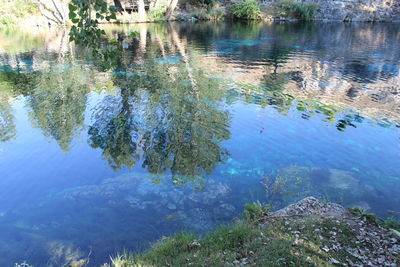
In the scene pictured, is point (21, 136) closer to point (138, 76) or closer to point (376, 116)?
point (138, 76)

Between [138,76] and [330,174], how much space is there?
18.0m

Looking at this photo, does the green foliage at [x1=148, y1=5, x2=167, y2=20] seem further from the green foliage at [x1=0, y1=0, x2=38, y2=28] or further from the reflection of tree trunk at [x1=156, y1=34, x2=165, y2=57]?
the green foliage at [x1=0, y1=0, x2=38, y2=28]

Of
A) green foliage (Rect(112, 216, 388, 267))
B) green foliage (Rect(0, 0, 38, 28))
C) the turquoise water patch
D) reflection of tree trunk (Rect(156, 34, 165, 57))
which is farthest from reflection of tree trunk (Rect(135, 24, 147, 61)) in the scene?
green foliage (Rect(112, 216, 388, 267))

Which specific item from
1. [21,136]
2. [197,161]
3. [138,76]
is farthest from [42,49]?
[197,161]

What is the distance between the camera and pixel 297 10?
6869cm

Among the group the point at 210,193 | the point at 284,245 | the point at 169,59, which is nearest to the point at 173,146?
the point at 210,193

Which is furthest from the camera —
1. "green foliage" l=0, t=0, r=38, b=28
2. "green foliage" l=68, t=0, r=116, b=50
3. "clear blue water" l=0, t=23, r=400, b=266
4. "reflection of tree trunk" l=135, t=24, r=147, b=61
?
"green foliage" l=0, t=0, r=38, b=28

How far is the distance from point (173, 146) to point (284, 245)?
28.0ft

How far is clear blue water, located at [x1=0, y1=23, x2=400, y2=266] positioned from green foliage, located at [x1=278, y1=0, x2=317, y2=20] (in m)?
40.6

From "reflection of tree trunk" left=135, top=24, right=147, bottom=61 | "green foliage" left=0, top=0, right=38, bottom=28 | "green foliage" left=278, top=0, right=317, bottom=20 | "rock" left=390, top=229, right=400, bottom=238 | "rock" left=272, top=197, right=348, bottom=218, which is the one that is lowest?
"rock" left=272, top=197, right=348, bottom=218

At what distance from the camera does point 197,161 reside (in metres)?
14.0

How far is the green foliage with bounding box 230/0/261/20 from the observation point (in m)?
67.4

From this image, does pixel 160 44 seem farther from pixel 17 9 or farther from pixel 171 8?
pixel 17 9

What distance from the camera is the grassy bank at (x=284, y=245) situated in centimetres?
703
